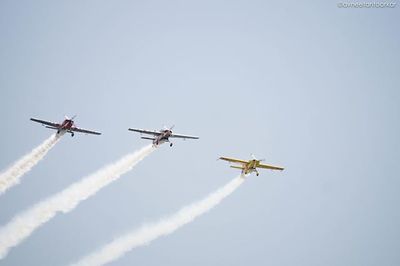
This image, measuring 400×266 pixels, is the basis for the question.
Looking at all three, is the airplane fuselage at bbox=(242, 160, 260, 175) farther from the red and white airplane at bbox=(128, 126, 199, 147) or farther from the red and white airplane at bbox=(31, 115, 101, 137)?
the red and white airplane at bbox=(31, 115, 101, 137)

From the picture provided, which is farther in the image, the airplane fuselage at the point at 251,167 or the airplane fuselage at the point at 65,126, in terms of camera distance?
the airplane fuselage at the point at 251,167

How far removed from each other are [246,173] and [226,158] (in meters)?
3.82

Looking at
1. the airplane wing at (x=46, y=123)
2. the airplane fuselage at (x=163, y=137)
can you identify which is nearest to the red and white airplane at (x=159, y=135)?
the airplane fuselage at (x=163, y=137)

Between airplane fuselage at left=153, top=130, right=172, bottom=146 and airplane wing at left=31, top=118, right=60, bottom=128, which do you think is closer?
airplane wing at left=31, top=118, right=60, bottom=128

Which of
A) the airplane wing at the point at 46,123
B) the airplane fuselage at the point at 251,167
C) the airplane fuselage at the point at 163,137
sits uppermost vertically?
the airplane wing at the point at 46,123

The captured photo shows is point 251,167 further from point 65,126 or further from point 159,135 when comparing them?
point 65,126

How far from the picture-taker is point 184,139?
265ft

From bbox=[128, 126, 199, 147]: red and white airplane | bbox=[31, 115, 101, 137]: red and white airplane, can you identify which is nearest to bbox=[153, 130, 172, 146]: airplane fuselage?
bbox=[128, 126, 199, 147]: red and white airplane

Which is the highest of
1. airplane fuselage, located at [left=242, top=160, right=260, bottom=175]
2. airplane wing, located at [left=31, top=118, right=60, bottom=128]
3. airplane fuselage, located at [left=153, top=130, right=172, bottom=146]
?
airplane wing, located at [left=31, top=118, right=60, bottom=128]

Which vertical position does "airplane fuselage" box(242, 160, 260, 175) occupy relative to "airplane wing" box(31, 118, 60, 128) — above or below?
below

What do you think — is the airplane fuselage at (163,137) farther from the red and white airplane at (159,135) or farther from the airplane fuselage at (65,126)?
the airplane fuselage at (65,126)

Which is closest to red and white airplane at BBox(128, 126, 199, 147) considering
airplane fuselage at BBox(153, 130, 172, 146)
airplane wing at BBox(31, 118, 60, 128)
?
airplane fuselage at BBox(153, 130, 172, 146)

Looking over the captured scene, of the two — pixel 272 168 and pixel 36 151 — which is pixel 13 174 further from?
pixel 272 168

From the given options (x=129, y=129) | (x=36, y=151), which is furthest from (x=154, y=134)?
(x=36, y=151)
